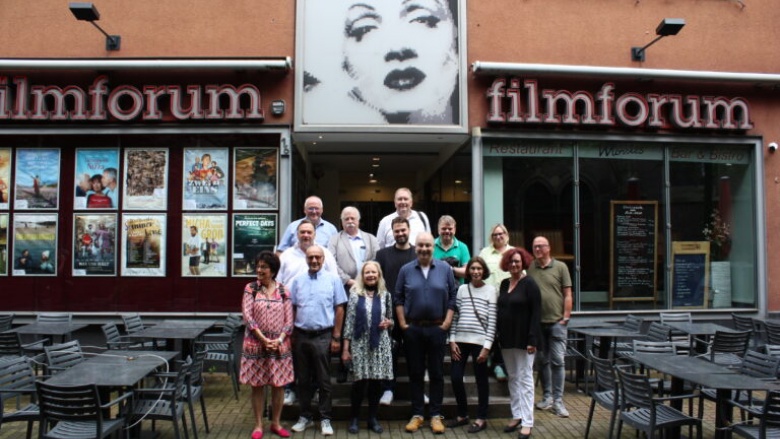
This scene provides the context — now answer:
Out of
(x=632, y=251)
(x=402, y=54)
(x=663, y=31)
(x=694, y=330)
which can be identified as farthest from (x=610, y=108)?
(x=694, y=330)

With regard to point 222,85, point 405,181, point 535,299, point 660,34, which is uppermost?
point 660,34

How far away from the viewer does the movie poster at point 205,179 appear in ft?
31.7

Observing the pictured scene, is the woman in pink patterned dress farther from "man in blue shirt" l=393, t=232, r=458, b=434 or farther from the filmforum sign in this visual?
the filmforum sign

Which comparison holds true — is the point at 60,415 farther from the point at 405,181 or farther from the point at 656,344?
the point at 405,181

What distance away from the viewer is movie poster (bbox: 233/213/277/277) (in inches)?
379

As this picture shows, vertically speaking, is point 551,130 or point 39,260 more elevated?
point 551,130

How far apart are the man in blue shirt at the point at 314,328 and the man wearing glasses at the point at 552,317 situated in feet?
8.13

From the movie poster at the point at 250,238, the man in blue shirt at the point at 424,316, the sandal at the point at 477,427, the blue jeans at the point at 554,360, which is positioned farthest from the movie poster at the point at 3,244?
the blue jeans at the point at 554,360

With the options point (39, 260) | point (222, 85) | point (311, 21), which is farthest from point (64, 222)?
point (311, 21)

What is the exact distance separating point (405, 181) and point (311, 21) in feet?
19.2

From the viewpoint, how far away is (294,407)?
677 cm

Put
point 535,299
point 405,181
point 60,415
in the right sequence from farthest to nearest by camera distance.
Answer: point 405,181 < point 535,299 < point 60,415

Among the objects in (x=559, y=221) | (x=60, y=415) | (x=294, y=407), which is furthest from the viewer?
(x=559, y=221)

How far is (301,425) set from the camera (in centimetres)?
639
